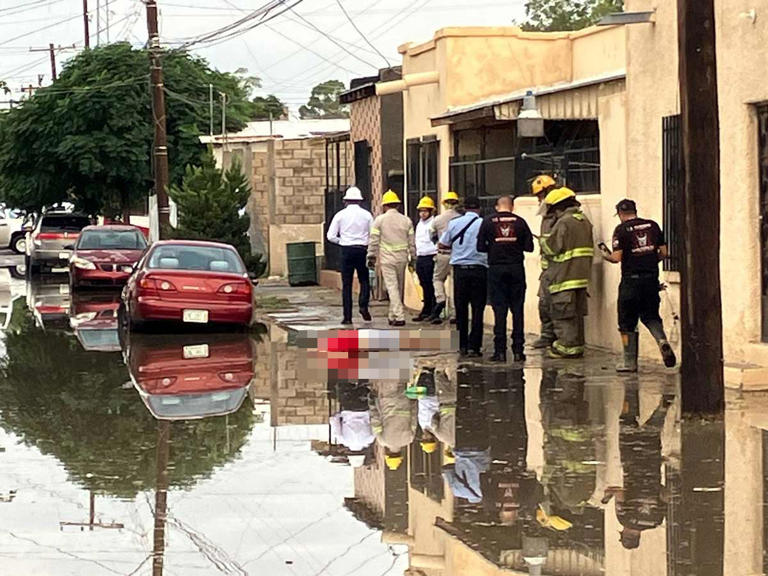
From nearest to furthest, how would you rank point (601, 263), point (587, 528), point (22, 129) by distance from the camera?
point (587, 528), point (601, 263), point (22, 129)

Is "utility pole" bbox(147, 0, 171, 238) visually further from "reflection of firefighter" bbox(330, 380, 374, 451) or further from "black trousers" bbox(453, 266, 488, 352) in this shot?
"reflection of firefighter" bbox(330, 380, 374, 451)

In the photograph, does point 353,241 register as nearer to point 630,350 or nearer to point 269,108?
point 630,350

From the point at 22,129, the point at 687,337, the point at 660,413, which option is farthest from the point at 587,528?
the point at 22,129

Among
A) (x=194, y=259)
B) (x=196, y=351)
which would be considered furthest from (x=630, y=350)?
(x=194, y=259)

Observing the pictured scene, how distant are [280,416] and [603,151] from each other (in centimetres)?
610

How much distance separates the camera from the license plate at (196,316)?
21328 millimetres

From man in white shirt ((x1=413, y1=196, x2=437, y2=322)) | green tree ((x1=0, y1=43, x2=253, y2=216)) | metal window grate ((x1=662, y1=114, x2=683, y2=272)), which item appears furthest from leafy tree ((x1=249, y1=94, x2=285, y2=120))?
metal window grate ((x1=662, y1=114, x2=683, y2=272))

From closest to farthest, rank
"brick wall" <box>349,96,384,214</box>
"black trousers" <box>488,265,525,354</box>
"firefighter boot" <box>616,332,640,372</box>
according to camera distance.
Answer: "firefighter boot" <box>616,332,640,372</box> < "black trousers" <box>488,265,525,354</box> < "brick wall" <box>349,96,384,214</box>

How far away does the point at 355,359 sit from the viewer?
724 inches

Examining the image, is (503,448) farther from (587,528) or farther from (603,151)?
(603,151)

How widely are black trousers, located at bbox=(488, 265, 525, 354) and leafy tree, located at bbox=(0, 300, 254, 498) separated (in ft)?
12.7

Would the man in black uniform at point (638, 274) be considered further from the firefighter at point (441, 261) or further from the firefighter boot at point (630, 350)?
the firefighter at point (441, 261)

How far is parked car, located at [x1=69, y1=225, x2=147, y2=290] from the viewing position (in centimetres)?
3297

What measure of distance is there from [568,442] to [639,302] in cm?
401
